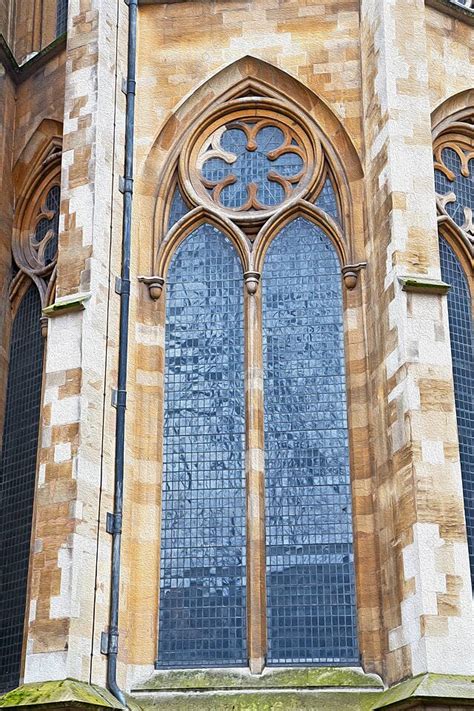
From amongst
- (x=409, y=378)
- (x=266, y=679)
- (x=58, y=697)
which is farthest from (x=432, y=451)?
(x=58, y=697)

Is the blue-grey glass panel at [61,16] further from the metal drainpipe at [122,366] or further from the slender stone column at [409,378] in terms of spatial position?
the slender stone column at [409,378]

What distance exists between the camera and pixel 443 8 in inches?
777

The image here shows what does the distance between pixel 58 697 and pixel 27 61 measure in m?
11.3

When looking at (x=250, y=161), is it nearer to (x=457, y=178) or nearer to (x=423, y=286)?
(x=457, y=178)

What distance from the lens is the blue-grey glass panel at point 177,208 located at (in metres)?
18.6

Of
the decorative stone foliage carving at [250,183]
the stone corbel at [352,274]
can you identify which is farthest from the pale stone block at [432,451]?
the decorative stone foliage carving at [250,183]

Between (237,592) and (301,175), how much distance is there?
251 inches

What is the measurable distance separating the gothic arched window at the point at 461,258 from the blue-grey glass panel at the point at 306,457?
5.67 ft

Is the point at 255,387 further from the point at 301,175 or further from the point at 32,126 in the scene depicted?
the point at 32,126

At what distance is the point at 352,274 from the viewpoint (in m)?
17.8

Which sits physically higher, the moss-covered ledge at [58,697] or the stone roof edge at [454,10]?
the stone roof edge at [454,10]

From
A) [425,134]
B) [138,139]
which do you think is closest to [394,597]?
[425,134]

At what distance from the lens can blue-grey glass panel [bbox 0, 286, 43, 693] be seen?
1733 cm

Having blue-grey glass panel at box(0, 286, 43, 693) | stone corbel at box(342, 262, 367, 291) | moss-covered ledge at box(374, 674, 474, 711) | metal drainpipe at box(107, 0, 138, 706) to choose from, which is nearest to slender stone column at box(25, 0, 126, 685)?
metal drainpipe at box(107, 0, 138, 706)
